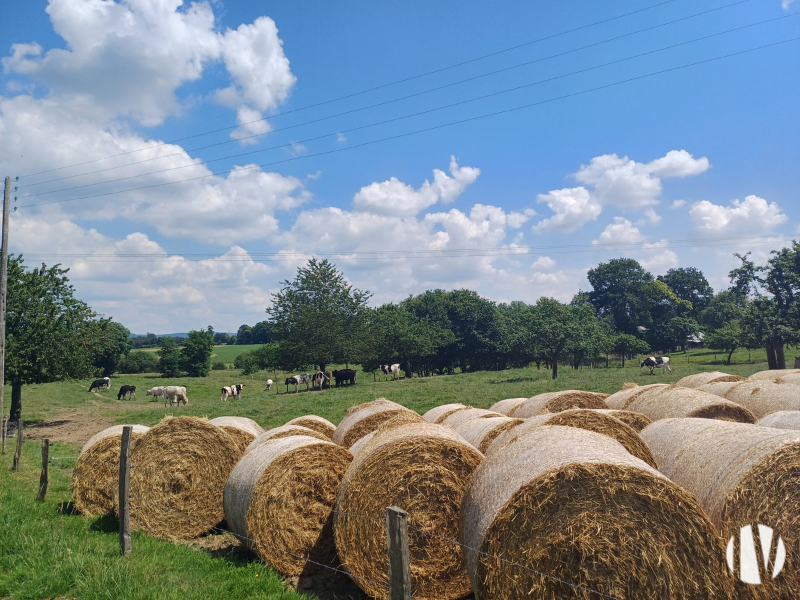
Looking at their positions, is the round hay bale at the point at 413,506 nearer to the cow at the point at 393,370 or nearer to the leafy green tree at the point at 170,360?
the cow at the point at 393,370

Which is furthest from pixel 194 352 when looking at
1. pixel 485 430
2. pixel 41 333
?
pixel 485 430

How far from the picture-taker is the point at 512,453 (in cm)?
506

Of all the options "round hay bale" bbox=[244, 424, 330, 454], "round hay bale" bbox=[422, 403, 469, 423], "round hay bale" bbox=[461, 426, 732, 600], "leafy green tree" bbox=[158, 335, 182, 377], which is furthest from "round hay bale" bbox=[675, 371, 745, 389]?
"leafy green tree" bbox=[158, 335, 182, 377]

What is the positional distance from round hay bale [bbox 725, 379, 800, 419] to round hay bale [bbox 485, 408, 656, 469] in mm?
5062

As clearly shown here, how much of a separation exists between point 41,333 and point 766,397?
2822cm

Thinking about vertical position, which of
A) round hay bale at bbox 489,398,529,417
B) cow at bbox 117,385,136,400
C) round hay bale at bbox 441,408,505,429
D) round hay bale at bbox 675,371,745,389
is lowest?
cow at bbox 117,385,136,400

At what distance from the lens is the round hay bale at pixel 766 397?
9.77m

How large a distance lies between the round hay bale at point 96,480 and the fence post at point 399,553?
6.10 metres

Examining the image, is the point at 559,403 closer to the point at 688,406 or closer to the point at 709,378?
the point at 688,406

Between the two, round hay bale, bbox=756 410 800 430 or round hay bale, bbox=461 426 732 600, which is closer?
round hay bale, bbox=461 426 732 600

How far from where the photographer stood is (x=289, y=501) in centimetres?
683

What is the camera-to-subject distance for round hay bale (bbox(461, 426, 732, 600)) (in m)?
4.33

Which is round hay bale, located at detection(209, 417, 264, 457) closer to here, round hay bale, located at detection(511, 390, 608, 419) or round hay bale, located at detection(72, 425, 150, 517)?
round hay bale, located at detection(72, 425, 150, 517)

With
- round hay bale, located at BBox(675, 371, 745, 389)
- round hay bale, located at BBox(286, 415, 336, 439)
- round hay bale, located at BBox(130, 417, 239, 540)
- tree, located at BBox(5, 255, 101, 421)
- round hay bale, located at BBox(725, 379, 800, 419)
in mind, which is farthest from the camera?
tree, located at BBox(5, 255, 101, 421)
